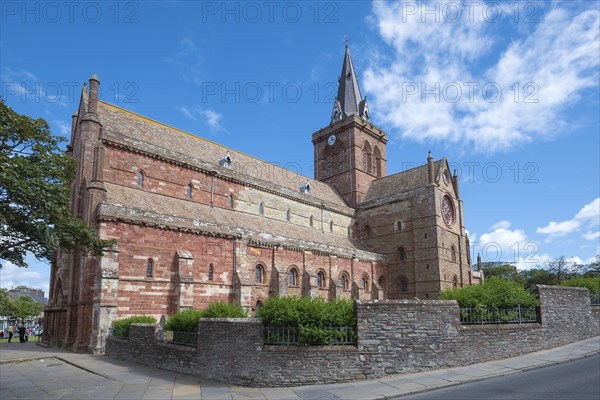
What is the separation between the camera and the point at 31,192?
40.4 feet

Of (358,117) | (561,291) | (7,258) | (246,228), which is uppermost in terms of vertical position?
(358,117)

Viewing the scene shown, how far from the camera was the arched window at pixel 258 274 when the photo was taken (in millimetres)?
30092

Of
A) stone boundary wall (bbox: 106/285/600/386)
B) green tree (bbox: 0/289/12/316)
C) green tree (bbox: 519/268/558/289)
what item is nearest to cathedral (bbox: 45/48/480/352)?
stone boundary wall (bbox: 106/285/600/386)

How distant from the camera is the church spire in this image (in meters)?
51.3

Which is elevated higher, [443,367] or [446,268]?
[446,268]

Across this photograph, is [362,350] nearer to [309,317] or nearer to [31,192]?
[309,317]

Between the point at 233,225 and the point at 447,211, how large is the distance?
2327cm

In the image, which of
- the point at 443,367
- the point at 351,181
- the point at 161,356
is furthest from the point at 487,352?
the point at 351,181

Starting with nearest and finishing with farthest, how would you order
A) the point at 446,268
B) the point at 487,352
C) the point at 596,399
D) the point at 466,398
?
1. the point at 596,399
2. the point at 466,398
3. the point at 487,352
4. the point at 446,268

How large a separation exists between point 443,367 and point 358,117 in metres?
36.9

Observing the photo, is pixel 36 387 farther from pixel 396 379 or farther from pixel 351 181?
pixel 351 181

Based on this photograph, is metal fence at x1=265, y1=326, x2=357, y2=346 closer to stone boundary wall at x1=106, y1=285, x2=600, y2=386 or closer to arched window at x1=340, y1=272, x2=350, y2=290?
stone boundary wall at x1=106, y1=285, x2=600, y2=386

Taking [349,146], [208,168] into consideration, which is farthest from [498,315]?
[349,146]

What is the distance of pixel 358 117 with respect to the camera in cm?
4853
